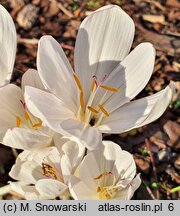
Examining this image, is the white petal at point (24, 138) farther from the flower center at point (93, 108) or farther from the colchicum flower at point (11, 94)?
the flower center at point (93, 108)

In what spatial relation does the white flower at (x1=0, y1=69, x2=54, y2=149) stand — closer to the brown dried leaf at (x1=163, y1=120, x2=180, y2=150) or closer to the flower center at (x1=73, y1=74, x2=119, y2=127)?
the flower center at (x1=73, y1=74, x2=119, y2=127)

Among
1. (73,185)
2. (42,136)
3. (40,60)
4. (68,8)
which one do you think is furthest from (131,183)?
(68,8)

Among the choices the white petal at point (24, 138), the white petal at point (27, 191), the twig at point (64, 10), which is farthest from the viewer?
the twig at point (64, 10)

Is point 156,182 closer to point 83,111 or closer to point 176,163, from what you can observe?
point 176,163

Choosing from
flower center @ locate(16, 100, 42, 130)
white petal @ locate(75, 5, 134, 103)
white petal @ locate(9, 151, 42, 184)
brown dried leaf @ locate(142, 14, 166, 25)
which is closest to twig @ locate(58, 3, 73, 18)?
brown dried leaf @ locate(142, 14, 166, 25)

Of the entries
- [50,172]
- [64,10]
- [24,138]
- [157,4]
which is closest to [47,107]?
[24,138]

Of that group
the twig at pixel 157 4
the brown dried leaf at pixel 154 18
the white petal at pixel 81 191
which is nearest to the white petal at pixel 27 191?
the white petal at pixel 81 191
